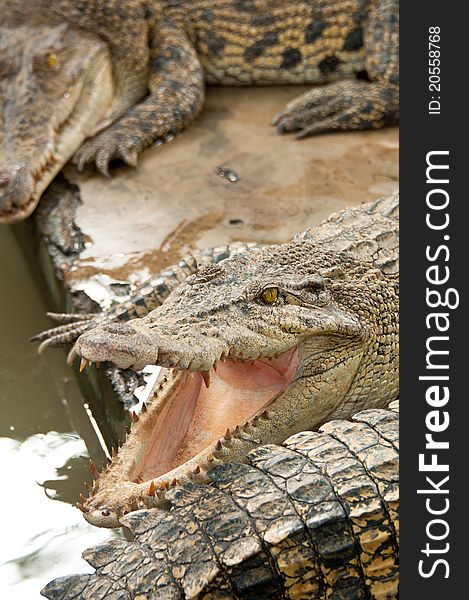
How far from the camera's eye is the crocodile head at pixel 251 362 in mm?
3031

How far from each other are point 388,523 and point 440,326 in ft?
2.12

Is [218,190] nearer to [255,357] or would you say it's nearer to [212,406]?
[212,406]

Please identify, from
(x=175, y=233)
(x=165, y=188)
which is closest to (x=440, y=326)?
(x=175, y=233)

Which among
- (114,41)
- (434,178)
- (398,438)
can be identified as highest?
(114,41)

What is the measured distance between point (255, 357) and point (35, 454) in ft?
4.90

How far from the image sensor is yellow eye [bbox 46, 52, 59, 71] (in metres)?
5.69

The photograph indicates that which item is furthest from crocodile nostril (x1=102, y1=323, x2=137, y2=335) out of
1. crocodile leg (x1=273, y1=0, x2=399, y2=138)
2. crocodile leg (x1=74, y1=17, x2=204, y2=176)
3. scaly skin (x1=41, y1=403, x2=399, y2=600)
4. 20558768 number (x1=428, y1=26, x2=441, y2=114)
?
crocodile leg (x1=273, y1=0, x2=399, y2=138)

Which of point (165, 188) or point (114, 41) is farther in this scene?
point (114, 41)

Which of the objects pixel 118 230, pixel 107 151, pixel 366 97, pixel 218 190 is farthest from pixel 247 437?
pixel 366 97

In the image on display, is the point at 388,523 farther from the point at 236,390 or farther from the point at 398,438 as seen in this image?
the point at 236,390

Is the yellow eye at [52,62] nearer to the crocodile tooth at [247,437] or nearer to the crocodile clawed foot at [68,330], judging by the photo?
the crocodile clawed foot at [68,330]

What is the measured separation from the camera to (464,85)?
3635mm

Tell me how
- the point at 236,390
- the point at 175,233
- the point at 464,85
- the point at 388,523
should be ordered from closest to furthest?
the point at 388,523 → the point at 236,390 → the point at 464,85 → the point at 175,233

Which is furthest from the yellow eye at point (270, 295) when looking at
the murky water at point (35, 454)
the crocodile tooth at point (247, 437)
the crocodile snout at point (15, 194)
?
the crocodile snout at point (15, 194)
